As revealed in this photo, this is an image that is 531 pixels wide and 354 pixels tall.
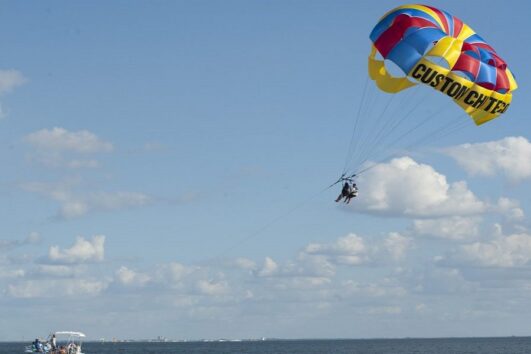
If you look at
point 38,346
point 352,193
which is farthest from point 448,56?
point 38,346

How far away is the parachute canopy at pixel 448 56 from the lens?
4331 cm

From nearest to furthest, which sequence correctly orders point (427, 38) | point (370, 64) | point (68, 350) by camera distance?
point (427, 38)
point (370, 64)
point (68, 350)

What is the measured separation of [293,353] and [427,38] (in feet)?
421

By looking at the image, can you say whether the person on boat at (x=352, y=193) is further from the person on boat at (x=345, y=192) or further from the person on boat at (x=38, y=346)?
the person on boat at (x=38, y=346)

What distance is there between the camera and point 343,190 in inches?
1742

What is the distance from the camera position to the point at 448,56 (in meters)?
43.2

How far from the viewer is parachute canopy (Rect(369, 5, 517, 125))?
4331 centimetres

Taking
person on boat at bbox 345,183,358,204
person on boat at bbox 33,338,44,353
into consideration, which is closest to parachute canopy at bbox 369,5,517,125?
person on boat at bbox 345,183,358,204

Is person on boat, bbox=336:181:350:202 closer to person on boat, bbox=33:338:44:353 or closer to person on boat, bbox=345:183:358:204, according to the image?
person on boat, bbox=345:183:358:204

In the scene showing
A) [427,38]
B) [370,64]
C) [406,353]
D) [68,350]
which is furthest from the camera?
[406,353]

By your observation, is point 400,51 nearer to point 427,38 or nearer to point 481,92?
point 427,38

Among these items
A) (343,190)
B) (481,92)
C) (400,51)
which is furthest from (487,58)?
(343,190)

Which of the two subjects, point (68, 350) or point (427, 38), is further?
point (68, 350)

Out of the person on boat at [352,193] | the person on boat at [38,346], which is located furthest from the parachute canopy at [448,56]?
the person on boat at [38,346]
